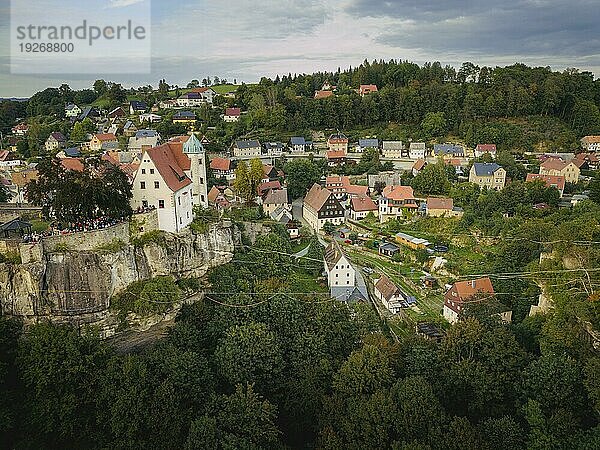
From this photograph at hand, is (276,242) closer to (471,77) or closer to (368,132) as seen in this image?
(368,132)

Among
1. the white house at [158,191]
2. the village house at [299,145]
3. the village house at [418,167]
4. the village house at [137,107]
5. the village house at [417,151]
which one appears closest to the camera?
the white house at [158,191]

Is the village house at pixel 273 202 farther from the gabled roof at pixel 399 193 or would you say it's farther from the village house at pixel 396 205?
the gabled roof at pixel 399 193

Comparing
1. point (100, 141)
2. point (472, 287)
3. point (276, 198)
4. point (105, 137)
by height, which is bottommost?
point (472, 287)

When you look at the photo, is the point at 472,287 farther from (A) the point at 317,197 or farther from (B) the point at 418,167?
(B) the point at 418,167

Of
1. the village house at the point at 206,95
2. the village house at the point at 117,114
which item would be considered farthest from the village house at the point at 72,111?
the village house at the point at 206,95

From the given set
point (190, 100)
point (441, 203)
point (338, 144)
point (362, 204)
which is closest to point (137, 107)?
point (190, 100)

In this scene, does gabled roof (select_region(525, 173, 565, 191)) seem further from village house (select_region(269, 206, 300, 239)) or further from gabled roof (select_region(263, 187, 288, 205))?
gabled roof (select_region(263, 187, 288, 205))

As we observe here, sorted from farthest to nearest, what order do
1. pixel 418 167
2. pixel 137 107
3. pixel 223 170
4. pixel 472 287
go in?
pixel 137 107 → pixel 418 167 → pixel 223 170 → pixel 472 287
